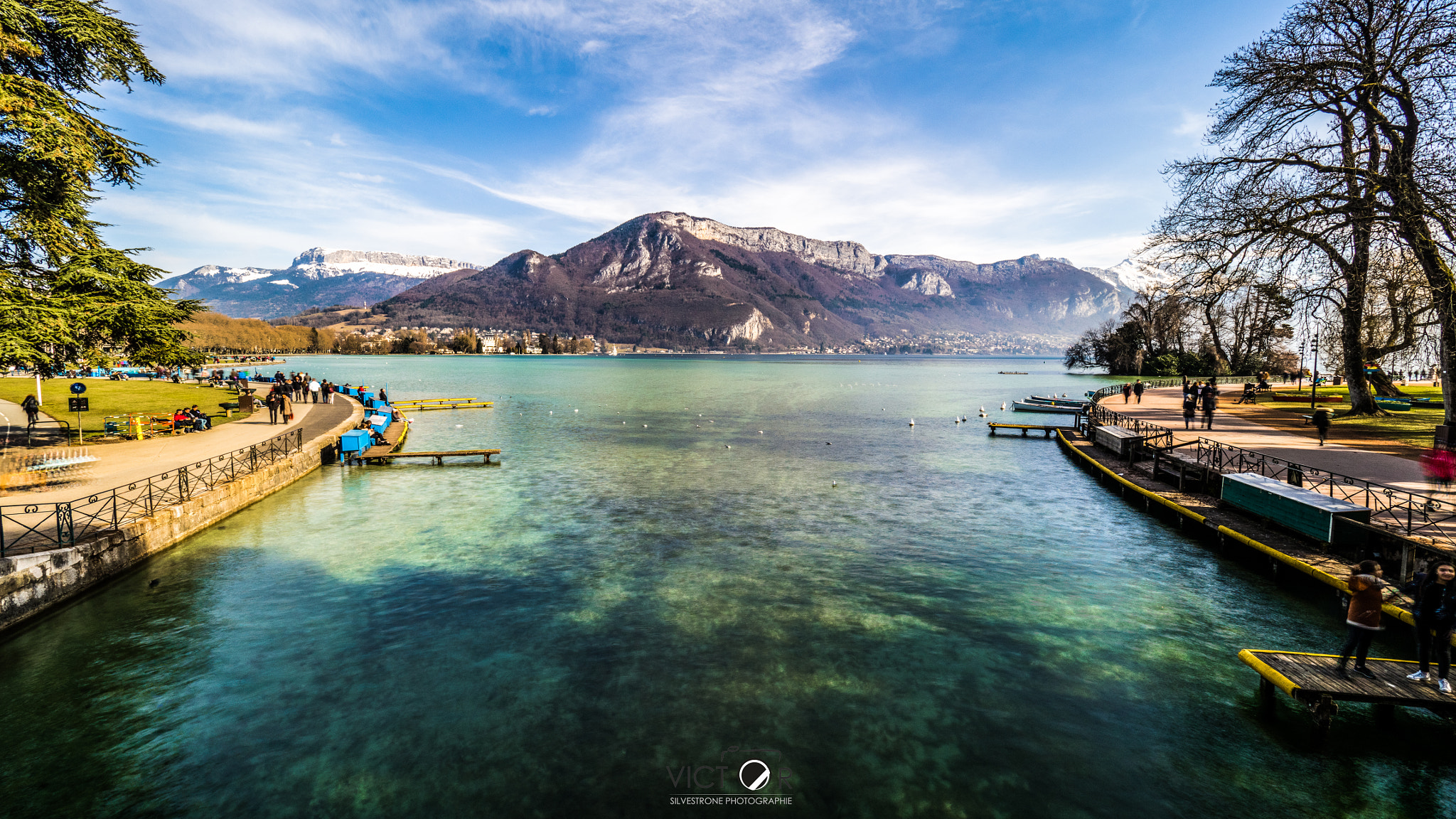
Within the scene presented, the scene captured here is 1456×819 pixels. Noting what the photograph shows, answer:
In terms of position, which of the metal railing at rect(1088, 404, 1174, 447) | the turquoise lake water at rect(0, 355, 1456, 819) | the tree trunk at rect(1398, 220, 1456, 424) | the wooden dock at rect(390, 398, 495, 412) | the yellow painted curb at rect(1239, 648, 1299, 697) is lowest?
the turquoise lake water at rect(0, 355, 1456, 819)

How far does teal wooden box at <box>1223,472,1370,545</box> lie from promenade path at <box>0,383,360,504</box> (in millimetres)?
34055

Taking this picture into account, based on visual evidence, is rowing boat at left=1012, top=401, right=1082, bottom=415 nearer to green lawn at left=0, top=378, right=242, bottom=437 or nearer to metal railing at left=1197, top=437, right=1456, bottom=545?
metal railing at left=1197, top=437, right=1456, bottom=545

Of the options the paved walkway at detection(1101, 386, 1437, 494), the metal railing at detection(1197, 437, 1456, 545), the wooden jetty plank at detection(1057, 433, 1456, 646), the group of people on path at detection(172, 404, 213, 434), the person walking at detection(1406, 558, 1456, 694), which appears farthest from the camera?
the group of people on path at detection(172, 404, 213, 434)

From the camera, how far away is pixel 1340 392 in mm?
56062

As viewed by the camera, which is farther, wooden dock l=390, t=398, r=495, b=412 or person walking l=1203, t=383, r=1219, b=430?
wooden dock l=390, t=398, r=495, b=412

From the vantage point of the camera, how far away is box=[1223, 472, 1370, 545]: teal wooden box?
1545 centimetres

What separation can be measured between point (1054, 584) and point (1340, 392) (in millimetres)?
61563

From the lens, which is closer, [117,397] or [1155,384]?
[117,397]

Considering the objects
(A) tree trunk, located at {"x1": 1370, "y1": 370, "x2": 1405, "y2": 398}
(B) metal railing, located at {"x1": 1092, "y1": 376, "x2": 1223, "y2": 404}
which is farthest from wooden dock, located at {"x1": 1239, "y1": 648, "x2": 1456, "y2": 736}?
(B) metal railing, located at {"x1": 1092, "y1": 376, "x2": 1223, "y2": 404}

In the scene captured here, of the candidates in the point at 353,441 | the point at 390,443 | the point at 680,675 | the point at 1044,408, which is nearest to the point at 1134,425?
the point at 1044,408

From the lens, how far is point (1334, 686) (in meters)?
9.24

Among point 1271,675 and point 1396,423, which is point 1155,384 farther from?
point 1271,675

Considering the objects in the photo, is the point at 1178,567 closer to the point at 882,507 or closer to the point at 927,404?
the point at 882,507

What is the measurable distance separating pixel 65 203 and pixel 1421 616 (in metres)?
39.1
